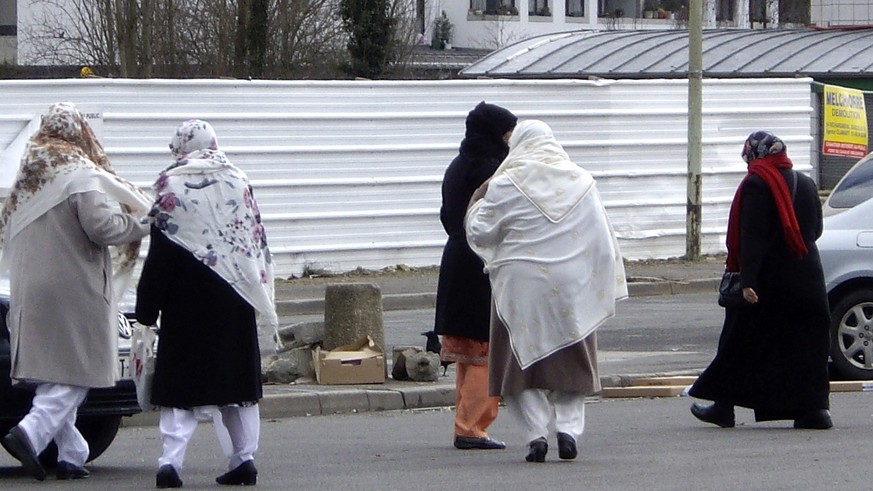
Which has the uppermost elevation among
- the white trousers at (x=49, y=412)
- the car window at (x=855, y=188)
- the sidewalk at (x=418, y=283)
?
the car window at (x=855, y=188)

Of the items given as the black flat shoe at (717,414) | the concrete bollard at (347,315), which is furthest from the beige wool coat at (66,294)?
the concrete bollard at (347,315)

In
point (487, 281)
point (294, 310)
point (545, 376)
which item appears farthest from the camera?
point (294, 310)

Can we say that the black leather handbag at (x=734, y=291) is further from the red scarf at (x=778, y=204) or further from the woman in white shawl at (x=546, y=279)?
the woman in white shawl at (x=546, y=279)

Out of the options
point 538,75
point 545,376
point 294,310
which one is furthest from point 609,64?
point 545,376

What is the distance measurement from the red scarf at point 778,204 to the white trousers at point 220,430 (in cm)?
320

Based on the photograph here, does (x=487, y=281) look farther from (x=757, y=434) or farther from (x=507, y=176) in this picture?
(x=757, y=434)

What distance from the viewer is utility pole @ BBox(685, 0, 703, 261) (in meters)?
20.7

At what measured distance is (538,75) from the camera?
103 ft

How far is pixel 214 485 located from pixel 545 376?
1665 millimetres

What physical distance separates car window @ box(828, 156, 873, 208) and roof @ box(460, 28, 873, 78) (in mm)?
16708

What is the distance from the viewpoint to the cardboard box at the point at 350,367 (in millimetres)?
10984

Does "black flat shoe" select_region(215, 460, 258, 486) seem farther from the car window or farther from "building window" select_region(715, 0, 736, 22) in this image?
"building window" select_region(715, 0, 736, 22)

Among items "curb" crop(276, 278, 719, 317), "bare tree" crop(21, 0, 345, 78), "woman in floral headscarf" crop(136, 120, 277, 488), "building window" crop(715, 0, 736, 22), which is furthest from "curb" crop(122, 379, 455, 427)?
"building window" crop(715, 0, 736, 22)

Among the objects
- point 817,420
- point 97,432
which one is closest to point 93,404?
point 97,432
